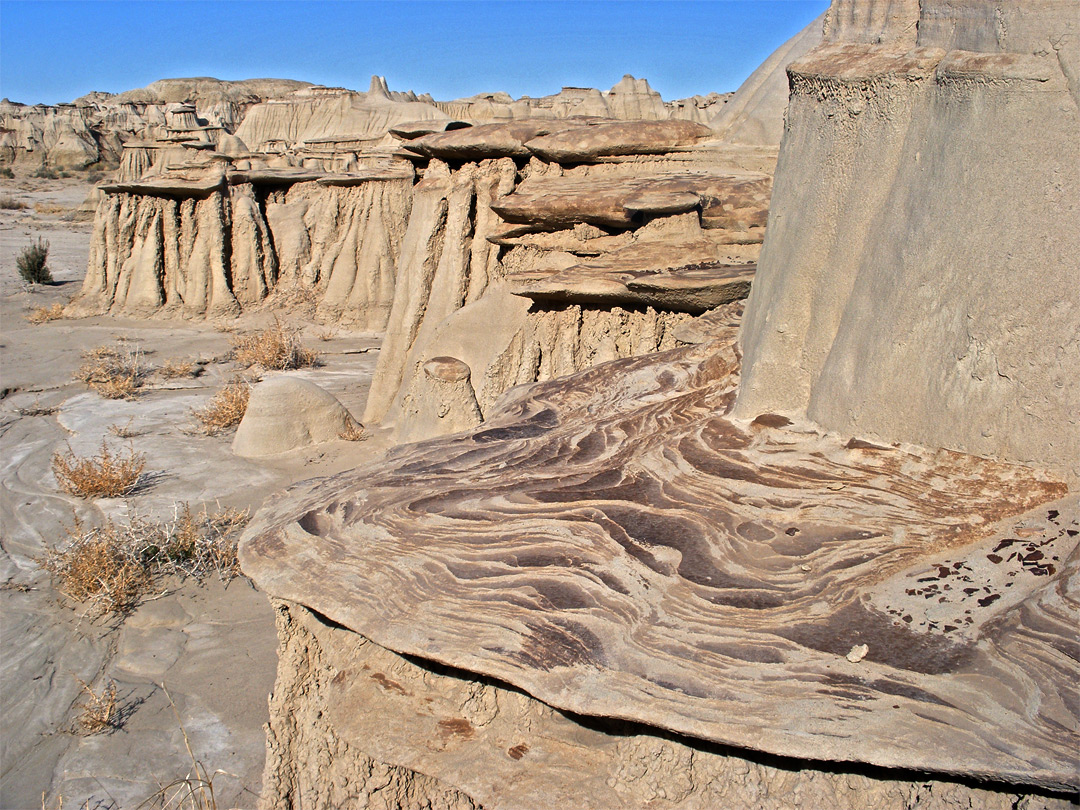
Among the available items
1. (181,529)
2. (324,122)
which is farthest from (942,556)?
(324,122)

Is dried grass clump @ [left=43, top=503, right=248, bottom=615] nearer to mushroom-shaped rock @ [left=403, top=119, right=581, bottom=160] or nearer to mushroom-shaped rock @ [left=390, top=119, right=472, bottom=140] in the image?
mushroom-shaped rock @ [left=403, top=119, right=581, bottom=160]

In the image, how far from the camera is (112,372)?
A: 30.9ft

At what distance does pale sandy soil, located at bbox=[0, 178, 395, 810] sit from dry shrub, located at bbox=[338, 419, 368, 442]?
0.13 m

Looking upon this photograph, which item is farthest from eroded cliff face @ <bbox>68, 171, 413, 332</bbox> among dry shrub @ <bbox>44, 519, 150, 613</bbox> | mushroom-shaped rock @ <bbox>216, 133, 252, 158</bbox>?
mushroom-shaped rock @ <bbox>216, 133, 252, 158</bbox>

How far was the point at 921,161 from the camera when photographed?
191 centimetres

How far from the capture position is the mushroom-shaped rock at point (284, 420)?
691 centimetres

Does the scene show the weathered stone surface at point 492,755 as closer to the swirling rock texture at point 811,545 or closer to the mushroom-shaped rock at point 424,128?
the swirling rock texture at point 811,545

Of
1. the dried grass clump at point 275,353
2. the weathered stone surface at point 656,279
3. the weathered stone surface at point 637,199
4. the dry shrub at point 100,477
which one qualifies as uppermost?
the weathered stone surface at point 637,199

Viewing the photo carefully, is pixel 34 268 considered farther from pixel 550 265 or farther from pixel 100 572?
pixel 550 265

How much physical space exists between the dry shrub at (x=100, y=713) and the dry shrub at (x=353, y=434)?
12.1ft

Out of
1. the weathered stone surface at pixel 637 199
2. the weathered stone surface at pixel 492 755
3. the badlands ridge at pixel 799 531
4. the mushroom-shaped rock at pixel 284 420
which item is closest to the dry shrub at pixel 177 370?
the mushroom-shaped rock at pixel 284 420

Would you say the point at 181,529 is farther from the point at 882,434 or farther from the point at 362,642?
the point at 882,434

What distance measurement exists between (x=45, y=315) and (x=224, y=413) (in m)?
6.89

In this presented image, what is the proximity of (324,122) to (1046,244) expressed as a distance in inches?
1218
